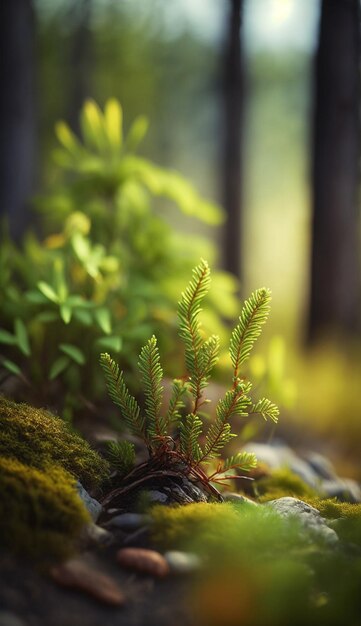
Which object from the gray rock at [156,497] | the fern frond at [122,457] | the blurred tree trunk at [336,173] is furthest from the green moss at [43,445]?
the blurred tree trunk at [336,173]

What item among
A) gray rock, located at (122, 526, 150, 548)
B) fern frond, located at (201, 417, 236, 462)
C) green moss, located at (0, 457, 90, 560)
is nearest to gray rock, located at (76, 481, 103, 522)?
A: green moss, located at (0, 457, 90, 560)

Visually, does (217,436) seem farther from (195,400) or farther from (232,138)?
(232,138)

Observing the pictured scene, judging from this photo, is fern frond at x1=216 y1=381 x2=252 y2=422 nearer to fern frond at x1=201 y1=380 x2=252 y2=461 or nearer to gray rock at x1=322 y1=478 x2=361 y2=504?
fern frond at x1=201 y1=380 x2=252 y2=461

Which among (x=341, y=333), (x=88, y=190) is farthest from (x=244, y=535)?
(x=341, y=333)

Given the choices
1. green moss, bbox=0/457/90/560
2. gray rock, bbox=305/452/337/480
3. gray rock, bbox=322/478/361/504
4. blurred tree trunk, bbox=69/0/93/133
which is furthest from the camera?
blurred tree trunk, bbox=69/0/93/133

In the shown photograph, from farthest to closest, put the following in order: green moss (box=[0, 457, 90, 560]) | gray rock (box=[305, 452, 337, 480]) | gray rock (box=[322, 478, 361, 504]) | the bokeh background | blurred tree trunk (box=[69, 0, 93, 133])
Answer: blurred tree trunk (box=[69, 0, 93, 133])
the bokeh background
gray rock (box=[305, 452, 337, 480])
gray rock (box=[322, 478, 361, 504])
green moss (box=[0, 457, 90, 560])

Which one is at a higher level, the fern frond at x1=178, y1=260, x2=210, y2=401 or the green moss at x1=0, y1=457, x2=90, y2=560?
the fern frond at x1=178, y1=260, x2=210, y2=401

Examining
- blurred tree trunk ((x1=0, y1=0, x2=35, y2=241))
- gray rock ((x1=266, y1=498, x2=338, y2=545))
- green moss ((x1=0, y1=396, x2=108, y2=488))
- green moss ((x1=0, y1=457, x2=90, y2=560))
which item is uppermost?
blurred tree trunk ((x1=0, y1=0, x2=35, y2=241))
